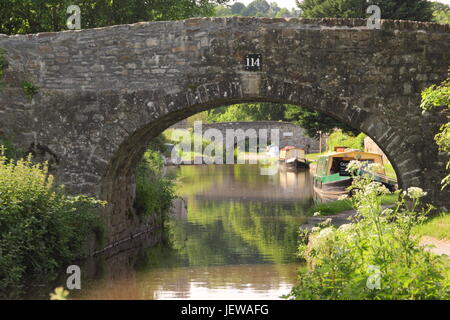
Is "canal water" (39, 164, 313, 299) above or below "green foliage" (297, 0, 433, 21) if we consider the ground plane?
below

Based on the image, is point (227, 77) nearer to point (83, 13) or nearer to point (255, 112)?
point (83, 13)

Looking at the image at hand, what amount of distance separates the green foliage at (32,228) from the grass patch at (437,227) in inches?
196

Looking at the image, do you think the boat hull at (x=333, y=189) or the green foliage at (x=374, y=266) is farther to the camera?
the boat hull at (x=333, y=189)

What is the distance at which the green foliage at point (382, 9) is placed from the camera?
2327 centimetres

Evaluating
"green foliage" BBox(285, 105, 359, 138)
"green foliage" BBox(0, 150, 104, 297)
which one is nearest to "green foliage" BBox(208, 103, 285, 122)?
"green foliage" BBox(285, 105, 359, 138)

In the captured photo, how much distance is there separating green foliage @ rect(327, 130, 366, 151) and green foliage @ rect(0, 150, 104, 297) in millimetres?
26789

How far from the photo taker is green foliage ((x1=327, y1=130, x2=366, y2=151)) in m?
38.9

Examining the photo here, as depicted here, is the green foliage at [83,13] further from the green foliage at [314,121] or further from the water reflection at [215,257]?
the green foliage at [314,121]

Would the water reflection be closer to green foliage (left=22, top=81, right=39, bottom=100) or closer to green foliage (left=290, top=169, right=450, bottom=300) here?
green foliage (left=290, top=169, right=450, bottom=300)

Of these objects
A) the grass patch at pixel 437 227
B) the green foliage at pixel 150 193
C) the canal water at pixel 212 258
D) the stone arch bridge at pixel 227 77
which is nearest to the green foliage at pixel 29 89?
the stone arch bridge at pixel 227 77

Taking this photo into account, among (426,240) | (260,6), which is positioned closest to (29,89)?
(426,240)

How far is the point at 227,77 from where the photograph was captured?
1262 cm

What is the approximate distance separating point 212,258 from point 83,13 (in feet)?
28.1

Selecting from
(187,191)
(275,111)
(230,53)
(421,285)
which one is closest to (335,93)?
(230,53)
